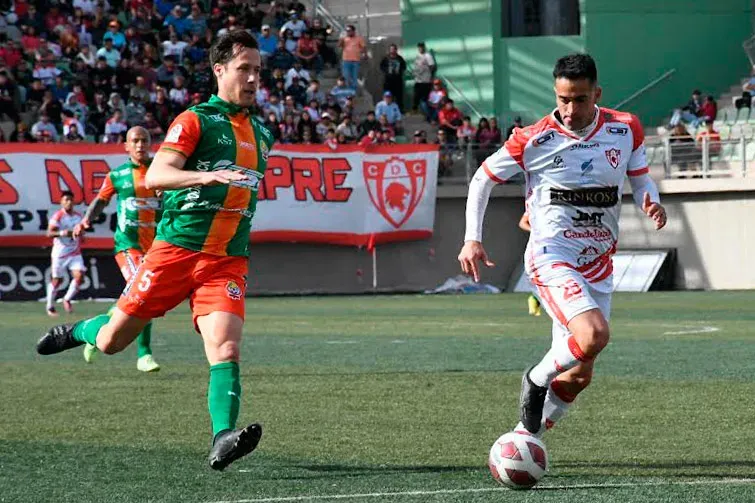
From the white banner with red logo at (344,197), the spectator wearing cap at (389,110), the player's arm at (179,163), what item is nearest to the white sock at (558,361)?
the player's arm at (179,163)

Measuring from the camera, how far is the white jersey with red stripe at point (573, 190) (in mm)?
8594

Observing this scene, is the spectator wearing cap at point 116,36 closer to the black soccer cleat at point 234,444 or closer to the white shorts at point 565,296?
the white shorts at point 565,296

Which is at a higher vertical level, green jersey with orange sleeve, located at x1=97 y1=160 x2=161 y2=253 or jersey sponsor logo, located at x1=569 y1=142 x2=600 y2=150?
jersey sponsor logo, located at x1=569 y1=142 x2=600 y2=150

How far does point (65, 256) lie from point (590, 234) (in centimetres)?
1904

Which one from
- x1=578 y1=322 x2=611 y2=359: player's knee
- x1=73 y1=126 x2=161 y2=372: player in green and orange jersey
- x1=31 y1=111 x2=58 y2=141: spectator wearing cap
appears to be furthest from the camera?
x1=31 y1=111 x2=58 y2=141: spectator wearing cap

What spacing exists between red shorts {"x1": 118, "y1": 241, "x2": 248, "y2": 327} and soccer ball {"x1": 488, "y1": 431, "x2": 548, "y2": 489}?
1.53 meters

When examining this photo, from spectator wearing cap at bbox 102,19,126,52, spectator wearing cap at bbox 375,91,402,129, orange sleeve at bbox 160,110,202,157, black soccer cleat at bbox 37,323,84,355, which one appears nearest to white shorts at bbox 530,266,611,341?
orange sleeve at bbox 160,110,202,157

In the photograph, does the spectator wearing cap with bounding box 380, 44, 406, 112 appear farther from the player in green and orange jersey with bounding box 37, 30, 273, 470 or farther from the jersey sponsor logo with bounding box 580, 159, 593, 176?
the jersey sponsor logo with bounding box 580, 159, 593, 176

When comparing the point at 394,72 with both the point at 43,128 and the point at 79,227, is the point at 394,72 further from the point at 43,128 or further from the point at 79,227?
the point at 79,227

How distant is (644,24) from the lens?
38.0m

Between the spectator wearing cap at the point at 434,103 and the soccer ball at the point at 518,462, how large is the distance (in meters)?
29.1

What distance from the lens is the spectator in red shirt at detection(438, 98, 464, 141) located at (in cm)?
3503

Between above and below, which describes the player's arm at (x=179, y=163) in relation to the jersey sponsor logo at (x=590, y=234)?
above

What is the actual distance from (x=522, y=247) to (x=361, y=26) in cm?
931
